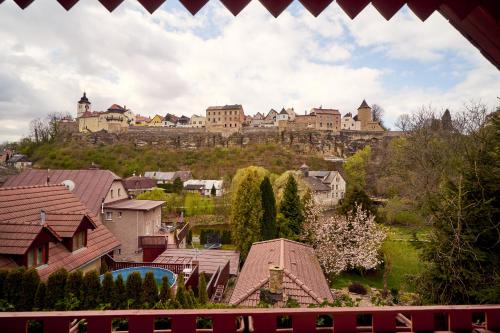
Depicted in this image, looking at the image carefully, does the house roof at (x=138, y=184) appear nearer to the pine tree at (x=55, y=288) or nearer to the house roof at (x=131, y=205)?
the house roof at (x=131, y=205)

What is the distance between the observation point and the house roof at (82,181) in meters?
17.3

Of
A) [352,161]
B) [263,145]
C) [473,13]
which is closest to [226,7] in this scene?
[473,13]

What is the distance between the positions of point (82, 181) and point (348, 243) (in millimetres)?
15598

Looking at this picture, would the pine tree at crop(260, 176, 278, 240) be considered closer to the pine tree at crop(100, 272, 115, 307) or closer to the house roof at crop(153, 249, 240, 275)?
the house roof at crop(153, 249, 240, 275)

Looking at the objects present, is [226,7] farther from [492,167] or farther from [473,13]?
[492,167]

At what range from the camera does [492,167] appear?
5316 mm

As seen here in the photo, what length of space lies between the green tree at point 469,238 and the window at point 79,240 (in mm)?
8459

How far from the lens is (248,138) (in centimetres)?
7012

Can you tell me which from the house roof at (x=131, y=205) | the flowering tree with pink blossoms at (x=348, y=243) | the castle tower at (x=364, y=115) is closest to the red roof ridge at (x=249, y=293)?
the flowering tree with pink blossoms at (x=348, y=243)

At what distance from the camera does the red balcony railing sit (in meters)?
1.74

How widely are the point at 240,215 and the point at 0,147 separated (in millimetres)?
61308

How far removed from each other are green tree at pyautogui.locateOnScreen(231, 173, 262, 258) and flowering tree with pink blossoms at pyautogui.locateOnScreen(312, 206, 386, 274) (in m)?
4.21

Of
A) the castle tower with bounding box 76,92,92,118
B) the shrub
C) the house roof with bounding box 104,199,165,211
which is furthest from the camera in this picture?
the castle tower with bounding box 76,92,92,118

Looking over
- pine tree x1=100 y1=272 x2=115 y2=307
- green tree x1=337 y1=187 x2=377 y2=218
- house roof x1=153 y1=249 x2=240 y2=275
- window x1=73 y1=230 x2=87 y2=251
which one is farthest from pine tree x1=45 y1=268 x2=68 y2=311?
green tree x1=337 y1=187 x2=377 y2=218
